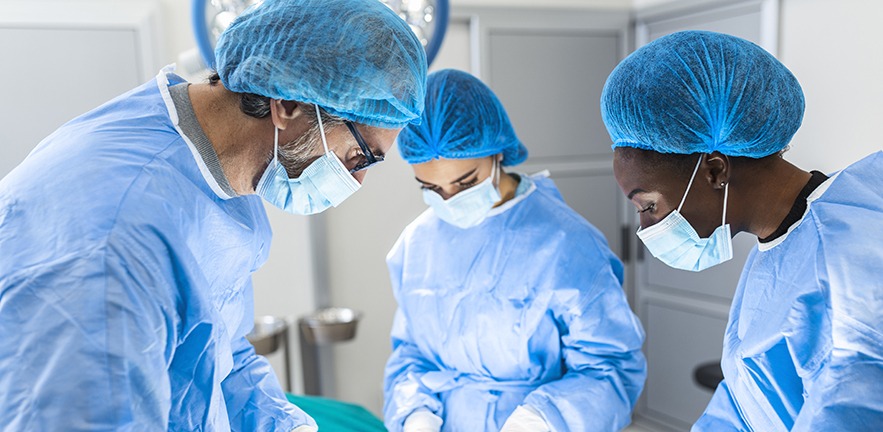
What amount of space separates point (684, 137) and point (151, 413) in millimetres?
829

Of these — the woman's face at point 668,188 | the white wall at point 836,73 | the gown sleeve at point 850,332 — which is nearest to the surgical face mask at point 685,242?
the woman's face at point 668,188

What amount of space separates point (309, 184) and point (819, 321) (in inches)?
30.5

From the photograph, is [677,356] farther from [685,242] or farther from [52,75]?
[52,75]

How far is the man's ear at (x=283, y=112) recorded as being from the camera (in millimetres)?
957

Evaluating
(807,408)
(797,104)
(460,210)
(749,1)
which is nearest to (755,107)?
(797,104)

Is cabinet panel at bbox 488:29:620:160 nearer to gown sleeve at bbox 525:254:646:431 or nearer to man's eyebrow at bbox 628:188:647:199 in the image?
gown sleeve at bbox 525:254:646:431

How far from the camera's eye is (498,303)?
1.57m

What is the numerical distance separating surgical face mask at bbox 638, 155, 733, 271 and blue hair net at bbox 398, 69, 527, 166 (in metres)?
0.52

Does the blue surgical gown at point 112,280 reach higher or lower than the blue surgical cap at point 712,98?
lower

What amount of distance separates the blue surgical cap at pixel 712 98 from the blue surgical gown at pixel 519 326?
55 centimetres

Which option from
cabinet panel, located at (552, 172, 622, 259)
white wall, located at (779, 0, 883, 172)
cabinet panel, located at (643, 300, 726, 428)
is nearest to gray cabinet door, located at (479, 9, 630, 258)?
cabinet panel, located at (552, 172, 622, 259)

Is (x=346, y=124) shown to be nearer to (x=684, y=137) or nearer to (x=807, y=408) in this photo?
(x=684, y=137)

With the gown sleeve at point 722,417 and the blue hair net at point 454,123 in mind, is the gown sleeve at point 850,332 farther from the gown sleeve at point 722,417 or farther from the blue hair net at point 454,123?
the blue hair net at point 454,123

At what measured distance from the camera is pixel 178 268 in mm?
839
